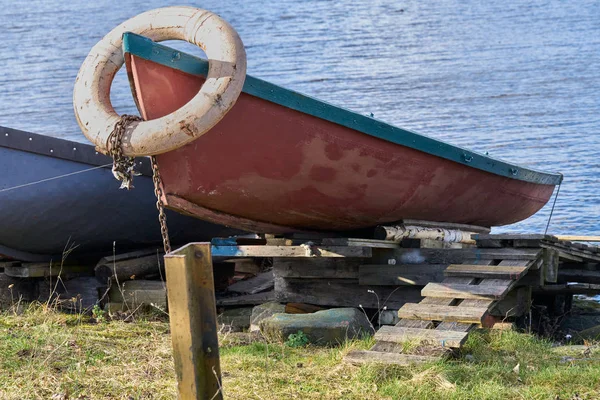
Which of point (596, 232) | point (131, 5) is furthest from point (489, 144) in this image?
point (131, 5)

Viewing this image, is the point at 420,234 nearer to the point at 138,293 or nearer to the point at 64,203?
the point at 138,293

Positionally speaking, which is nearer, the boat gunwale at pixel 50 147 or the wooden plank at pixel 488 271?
the wooden plank at pixel 488 271

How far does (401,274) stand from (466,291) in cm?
116

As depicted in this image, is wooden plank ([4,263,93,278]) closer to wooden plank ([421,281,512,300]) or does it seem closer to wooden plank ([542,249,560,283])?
wooden plank ([421,281,512,300])

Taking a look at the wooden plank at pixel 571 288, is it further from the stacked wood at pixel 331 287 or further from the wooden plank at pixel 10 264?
the wooden plank at pixel 10 264

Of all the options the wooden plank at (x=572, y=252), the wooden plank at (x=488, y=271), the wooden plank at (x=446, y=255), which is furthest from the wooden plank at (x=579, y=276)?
the wooden plank at (x=488, y=271)

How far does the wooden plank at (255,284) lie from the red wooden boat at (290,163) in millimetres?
1303

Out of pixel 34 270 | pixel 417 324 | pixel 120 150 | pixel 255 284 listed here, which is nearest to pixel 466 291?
pixel 417 324

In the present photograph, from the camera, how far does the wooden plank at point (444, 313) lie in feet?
21.9

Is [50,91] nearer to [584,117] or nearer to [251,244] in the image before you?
[584,117]

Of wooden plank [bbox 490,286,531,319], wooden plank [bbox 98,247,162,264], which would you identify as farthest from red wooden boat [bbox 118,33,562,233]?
wooden plank [bbox 98,247,162,264]

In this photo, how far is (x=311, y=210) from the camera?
8.13 m

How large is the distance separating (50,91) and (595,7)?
2279cm

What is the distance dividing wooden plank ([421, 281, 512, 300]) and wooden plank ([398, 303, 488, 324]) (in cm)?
26
